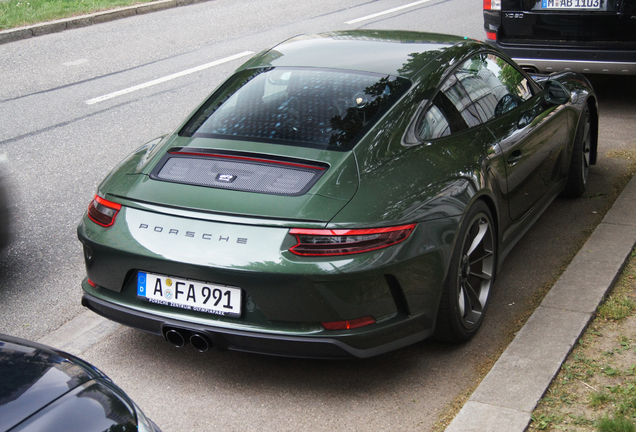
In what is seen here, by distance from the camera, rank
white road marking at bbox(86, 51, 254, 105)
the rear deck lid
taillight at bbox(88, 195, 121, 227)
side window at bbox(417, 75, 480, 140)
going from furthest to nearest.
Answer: white road marking at bbox(86, 51, 254, 105) < side window at bbox(417, 75, 480, 140) < taillight at bbox(88, 195, 121, 227) < the rear deck lid

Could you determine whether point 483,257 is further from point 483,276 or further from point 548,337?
point 548,337

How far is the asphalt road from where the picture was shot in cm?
347

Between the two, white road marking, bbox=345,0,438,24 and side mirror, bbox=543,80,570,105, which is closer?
side mirror, bbox=543,80,570,105

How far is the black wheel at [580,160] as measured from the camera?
5590 mm

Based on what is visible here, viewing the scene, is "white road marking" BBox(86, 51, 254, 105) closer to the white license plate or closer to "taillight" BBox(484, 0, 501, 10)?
"taillight" BBox(484, 0, 501, 10)

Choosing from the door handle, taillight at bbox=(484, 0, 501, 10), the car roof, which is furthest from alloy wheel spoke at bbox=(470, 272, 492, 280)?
taillight at bbox=(484, 0, 501, 10)

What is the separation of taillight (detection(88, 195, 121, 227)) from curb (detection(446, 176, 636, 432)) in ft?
5.84

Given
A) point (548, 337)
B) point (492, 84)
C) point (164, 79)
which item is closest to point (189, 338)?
point (548, 337)

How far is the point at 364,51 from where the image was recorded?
14.2 feet

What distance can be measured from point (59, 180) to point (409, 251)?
13.5ft

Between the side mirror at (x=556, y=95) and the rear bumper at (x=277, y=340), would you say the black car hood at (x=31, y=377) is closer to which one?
the rear bumper at (x=277, y=340)

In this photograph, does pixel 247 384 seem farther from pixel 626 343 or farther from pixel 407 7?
pixel 407 7

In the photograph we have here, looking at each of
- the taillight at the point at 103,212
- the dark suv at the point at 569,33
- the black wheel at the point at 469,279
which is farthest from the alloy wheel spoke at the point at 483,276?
the dark suv at the point at 569,33

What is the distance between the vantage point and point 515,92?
4746 mm
